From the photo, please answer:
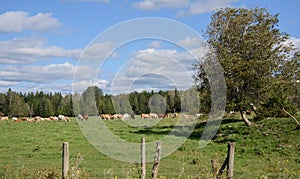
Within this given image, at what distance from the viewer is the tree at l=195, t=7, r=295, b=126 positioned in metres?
27.1

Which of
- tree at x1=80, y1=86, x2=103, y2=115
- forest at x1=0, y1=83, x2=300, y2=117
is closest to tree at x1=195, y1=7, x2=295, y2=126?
forest at x1=0, y1=83, x2=300, y2=117

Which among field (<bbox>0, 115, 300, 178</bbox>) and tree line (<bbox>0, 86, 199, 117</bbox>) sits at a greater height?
tree line (<bbox>0, 86, 199, 117</bbox>)

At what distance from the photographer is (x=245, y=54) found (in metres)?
27.8

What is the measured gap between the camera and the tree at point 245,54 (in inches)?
1068

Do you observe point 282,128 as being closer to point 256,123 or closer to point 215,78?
point 256,123

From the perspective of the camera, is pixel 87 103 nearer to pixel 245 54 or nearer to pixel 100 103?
pixel 100 103

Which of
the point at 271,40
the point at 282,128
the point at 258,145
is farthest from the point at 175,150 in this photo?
the point at 271,40

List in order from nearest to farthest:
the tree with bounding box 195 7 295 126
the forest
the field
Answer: the field → the forest → the tree with bounding box 195 7 295 126

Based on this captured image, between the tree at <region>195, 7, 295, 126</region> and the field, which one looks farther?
the tree at <region>195, 7, 295, 126</region>

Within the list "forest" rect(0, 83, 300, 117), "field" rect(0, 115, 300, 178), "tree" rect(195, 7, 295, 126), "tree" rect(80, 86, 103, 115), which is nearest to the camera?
"field" rect(0, 115, 300, 178)

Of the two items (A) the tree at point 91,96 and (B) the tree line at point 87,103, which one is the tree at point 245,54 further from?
(A) the tree at point 91,96

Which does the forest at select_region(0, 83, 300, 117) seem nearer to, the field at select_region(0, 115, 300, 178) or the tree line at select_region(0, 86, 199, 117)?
the tree line at select_region(0, 86, 199, 117)

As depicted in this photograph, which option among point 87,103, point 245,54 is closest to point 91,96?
point 87,103

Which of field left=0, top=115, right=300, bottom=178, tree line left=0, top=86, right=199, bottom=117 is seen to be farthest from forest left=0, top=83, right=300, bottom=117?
field left=0, top=115, right=300, bottom=178
